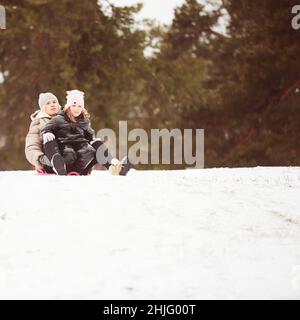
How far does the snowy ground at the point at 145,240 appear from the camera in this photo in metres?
3.27

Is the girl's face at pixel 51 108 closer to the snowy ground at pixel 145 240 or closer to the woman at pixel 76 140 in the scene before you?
the woman at pixel 76 140

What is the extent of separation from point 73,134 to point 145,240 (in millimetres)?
3145

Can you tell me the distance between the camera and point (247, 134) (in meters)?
17.4

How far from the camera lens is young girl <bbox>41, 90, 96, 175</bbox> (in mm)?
6629

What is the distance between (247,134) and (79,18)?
22.1 feet

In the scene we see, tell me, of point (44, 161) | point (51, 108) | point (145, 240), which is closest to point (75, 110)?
point (51, 108)

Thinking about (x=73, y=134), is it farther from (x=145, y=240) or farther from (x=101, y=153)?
(x=145, y=240)

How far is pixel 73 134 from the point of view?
675 cm
